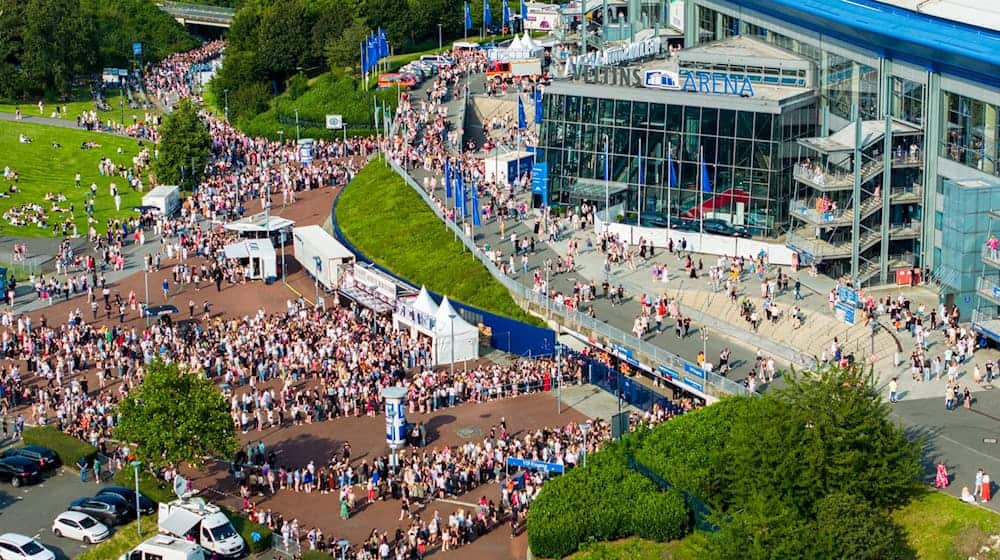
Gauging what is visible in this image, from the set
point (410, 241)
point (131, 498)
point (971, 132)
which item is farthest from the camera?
point (410, 241)

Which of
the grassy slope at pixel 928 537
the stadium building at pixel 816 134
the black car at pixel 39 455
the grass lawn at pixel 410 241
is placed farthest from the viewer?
the grass lawn at pixel 410 241

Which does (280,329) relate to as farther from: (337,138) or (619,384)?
(337,138)

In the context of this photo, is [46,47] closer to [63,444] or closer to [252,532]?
[63,444]

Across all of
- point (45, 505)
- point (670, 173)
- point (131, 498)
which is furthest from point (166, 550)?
point (670, 173)

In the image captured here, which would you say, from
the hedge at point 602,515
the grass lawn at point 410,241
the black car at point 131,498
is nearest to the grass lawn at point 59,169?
the grass lawn at point 410,241

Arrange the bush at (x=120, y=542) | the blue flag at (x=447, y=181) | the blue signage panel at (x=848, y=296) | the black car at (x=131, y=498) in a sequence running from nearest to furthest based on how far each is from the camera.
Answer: the bush at (x=120, y=542)
the black car at (x=131, y=498)
the blue signage panel at (x=848, y=296)
the blue flag at (x=447, y=181)

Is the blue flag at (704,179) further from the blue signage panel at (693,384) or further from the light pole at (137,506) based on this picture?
the light pole at (137,506)

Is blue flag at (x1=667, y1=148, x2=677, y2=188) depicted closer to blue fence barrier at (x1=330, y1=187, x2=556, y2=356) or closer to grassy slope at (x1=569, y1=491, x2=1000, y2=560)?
blue fence barrier at (x1=330, y1=187, x2=556, y2=356)
